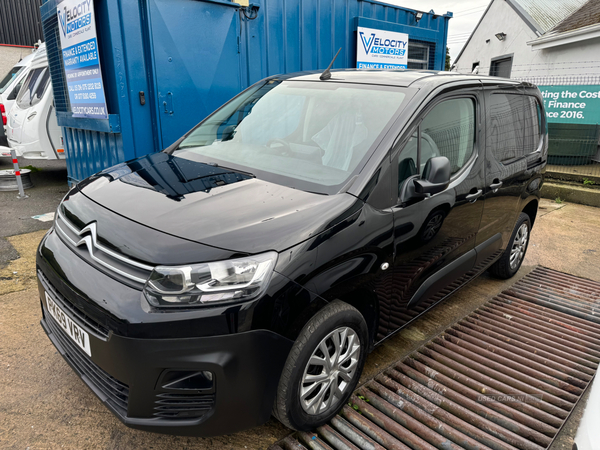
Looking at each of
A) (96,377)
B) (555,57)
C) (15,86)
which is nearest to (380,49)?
(96,377)

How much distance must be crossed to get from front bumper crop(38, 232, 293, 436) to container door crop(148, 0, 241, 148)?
12.4 ft

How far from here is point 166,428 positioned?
1824 millimetres

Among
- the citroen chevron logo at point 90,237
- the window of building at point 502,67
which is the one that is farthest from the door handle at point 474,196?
the window of building at point 502,67

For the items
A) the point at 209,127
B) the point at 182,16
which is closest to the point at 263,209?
the point at 209,127

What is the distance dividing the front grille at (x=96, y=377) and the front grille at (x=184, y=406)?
0.55 feet

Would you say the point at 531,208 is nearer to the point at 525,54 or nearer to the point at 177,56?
the point at 177,56

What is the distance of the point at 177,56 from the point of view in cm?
525

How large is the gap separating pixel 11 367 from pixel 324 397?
202cm

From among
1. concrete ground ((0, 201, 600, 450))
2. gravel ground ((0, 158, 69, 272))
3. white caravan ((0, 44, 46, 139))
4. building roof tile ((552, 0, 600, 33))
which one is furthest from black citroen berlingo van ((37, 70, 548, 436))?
building roof tile ((552, 0, 600, 33))

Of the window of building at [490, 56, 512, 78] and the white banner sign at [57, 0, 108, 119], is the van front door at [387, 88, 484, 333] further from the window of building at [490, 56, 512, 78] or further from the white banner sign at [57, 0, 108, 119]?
the window of building at [490, 56, 512, 78]

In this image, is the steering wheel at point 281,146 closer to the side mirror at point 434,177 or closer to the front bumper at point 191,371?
the side mirror at point 434,177

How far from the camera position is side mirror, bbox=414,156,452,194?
→ 2.47 meters

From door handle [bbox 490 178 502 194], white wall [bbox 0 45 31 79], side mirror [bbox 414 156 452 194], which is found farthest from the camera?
white wall [bbox 0 45 31 79]

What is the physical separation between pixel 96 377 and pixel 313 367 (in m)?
1.02
